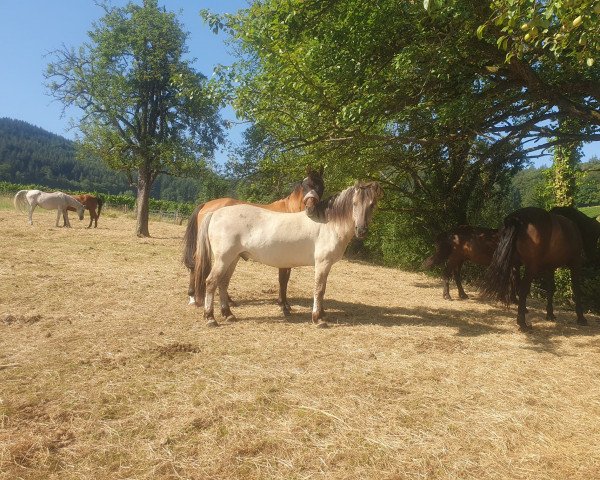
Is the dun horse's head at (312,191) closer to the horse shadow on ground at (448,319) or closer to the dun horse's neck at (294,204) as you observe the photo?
the dun horse's neck at (294,204)

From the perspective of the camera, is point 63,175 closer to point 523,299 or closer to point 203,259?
point 203,259

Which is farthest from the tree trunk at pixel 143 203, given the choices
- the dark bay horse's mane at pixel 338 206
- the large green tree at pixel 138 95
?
the dark bay horse's mane at pixel 338 206

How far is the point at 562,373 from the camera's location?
4055 mm

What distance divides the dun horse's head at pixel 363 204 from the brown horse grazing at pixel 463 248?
3969mm

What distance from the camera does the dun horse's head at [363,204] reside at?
5316 millimetres

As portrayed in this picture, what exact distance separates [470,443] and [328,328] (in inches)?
115

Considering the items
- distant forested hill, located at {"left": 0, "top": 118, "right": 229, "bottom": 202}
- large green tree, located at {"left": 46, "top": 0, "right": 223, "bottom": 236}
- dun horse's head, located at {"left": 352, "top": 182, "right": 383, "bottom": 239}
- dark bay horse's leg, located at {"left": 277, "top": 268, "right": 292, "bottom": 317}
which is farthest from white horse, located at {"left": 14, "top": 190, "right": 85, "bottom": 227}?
distant forested hill, located at {"left": 0, "top": 118, "right": 229, "bottom": 202}

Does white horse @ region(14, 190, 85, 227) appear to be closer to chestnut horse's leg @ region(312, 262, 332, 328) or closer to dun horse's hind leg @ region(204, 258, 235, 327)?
dun horse's hind leg @ region(204, 258, 235, 327)

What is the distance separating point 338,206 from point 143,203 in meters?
16.6

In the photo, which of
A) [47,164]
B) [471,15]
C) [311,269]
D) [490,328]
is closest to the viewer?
[471,15]

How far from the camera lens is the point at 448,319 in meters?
6.52

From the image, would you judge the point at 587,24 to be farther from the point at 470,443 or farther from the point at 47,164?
the point at 47,164

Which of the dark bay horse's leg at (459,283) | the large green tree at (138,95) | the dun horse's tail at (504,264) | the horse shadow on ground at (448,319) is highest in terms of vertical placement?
the large green tree at (138,95)

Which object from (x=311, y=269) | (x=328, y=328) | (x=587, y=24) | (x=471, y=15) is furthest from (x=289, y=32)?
(x=311, y=269)
